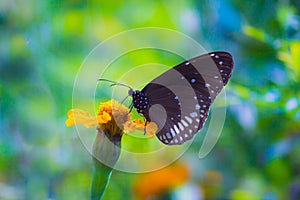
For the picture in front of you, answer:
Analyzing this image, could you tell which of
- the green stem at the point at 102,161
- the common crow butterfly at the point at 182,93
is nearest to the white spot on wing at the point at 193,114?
the common crow butterfly at the point at 182,93

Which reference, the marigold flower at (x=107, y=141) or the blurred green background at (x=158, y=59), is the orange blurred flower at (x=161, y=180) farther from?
the marigold flower at (x=107, y=141)

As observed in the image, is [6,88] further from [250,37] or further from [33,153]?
[250,37]

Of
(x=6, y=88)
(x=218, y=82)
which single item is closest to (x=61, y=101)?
(x=6, y=88)

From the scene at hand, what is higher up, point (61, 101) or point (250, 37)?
point (250, 37)

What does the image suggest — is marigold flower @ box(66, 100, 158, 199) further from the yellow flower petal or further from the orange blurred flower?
the orange blurred flower

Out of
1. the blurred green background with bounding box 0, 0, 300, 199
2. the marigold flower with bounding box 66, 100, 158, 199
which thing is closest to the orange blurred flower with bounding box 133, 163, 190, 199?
the blurred green background with bounding box 0, 0, 300, 199

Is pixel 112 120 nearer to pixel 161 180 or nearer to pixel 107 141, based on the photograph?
pixel 107 141

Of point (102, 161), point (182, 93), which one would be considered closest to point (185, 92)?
point (182, 93)
